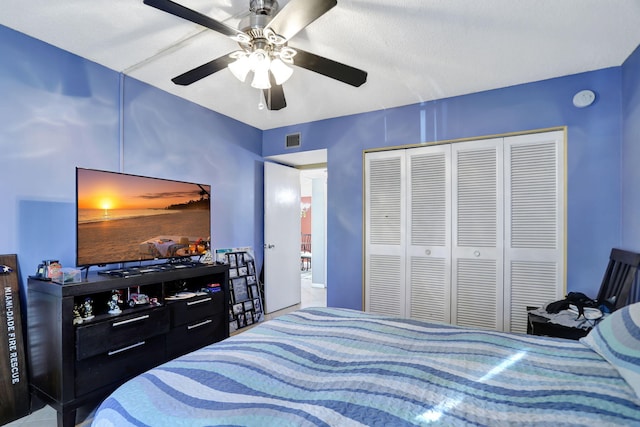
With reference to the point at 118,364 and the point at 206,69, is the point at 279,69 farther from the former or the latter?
the point at 118,364

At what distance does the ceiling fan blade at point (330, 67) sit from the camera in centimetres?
187

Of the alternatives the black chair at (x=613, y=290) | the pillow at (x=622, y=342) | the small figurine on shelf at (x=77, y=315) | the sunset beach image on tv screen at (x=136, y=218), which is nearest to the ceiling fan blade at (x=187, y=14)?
the sunset beach image on tv screen at (x=136, y=218)

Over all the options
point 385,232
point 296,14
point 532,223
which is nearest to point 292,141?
point 385,232

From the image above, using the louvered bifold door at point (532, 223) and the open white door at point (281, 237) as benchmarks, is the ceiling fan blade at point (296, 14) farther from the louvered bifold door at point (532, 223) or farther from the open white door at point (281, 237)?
the open white door at point (281, 237)

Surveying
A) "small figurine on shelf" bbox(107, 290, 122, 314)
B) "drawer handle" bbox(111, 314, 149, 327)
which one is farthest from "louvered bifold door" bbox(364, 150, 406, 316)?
"small figurine on shelf" bbox(107, 290, 122, 314)

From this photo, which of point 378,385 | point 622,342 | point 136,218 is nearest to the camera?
point 378,385

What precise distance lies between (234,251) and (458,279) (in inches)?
100

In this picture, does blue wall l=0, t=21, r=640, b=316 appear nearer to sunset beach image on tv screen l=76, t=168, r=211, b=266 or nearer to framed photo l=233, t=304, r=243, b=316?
sunset beach image on tv screen l=76, t=168, r=211, b=266

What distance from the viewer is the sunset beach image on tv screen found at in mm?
2318

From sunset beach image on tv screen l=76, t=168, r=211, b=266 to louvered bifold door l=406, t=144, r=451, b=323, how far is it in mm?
2185

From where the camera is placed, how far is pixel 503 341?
1513 mm

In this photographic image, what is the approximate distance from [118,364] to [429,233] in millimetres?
2926

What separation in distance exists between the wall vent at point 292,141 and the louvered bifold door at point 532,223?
238cm

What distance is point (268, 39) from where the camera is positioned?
1738 mm
